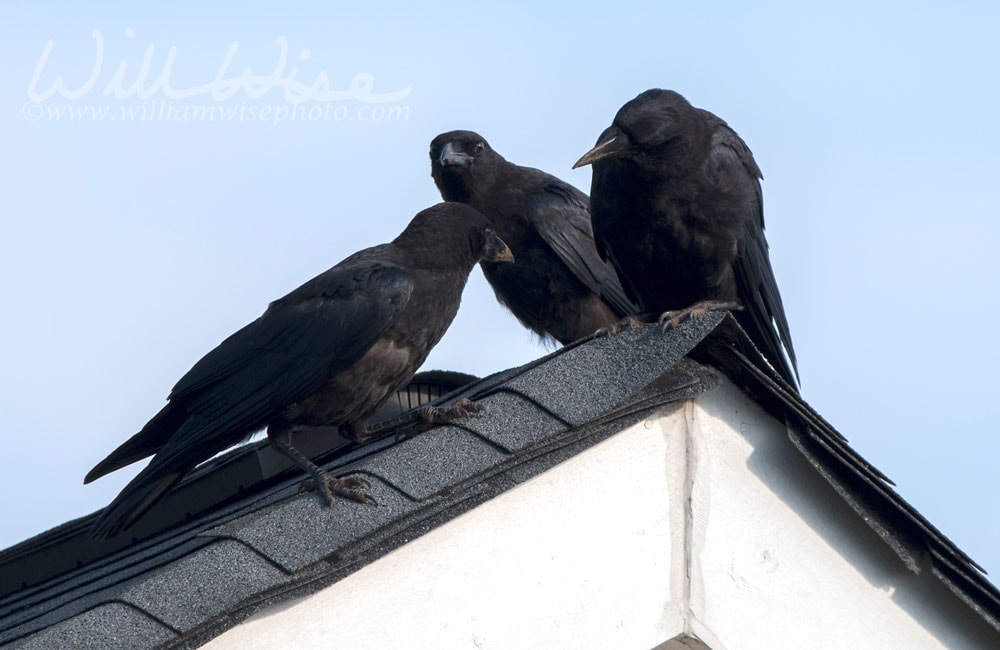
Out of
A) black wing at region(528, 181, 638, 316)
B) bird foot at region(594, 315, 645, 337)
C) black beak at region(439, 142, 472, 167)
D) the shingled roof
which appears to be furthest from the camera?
black beak at region(439, 142, 472, 167)

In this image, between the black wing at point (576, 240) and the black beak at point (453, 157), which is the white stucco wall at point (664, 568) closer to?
the black wing at point (576, 240)

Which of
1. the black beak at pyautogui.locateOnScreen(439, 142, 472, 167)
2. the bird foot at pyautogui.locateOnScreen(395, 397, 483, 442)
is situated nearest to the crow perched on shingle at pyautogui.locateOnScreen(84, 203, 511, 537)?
the bird foot at pyautogui.locateOnScreen(395, 397, 483, 442)

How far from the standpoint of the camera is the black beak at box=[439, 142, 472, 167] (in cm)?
719

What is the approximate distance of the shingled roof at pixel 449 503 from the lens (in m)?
2.61

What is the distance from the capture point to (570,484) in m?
3.21

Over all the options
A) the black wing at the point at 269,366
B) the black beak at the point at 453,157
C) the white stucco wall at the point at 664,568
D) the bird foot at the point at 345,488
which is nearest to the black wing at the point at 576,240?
the black beak at the point at 453,157

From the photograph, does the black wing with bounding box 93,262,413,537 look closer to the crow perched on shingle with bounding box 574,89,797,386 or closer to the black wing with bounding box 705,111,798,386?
the crow perched on shingle with bounding box 574,89,797,386

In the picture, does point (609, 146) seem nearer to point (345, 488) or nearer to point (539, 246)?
point (539, 246)

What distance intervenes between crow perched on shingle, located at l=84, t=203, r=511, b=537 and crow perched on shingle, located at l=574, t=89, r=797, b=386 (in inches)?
39.1

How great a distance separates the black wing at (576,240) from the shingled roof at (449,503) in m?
2.97

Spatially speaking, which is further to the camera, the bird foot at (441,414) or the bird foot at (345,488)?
the bird foot at (441,414)

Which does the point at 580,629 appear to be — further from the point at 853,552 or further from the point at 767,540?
the point at 853,552

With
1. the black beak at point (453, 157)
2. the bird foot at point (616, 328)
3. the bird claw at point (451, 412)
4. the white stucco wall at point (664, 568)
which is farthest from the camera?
the black beak at point (453, 157)

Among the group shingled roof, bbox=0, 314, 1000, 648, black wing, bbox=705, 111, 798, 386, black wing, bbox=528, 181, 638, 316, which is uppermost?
black wing, bbox=528, 181, 638, 316
